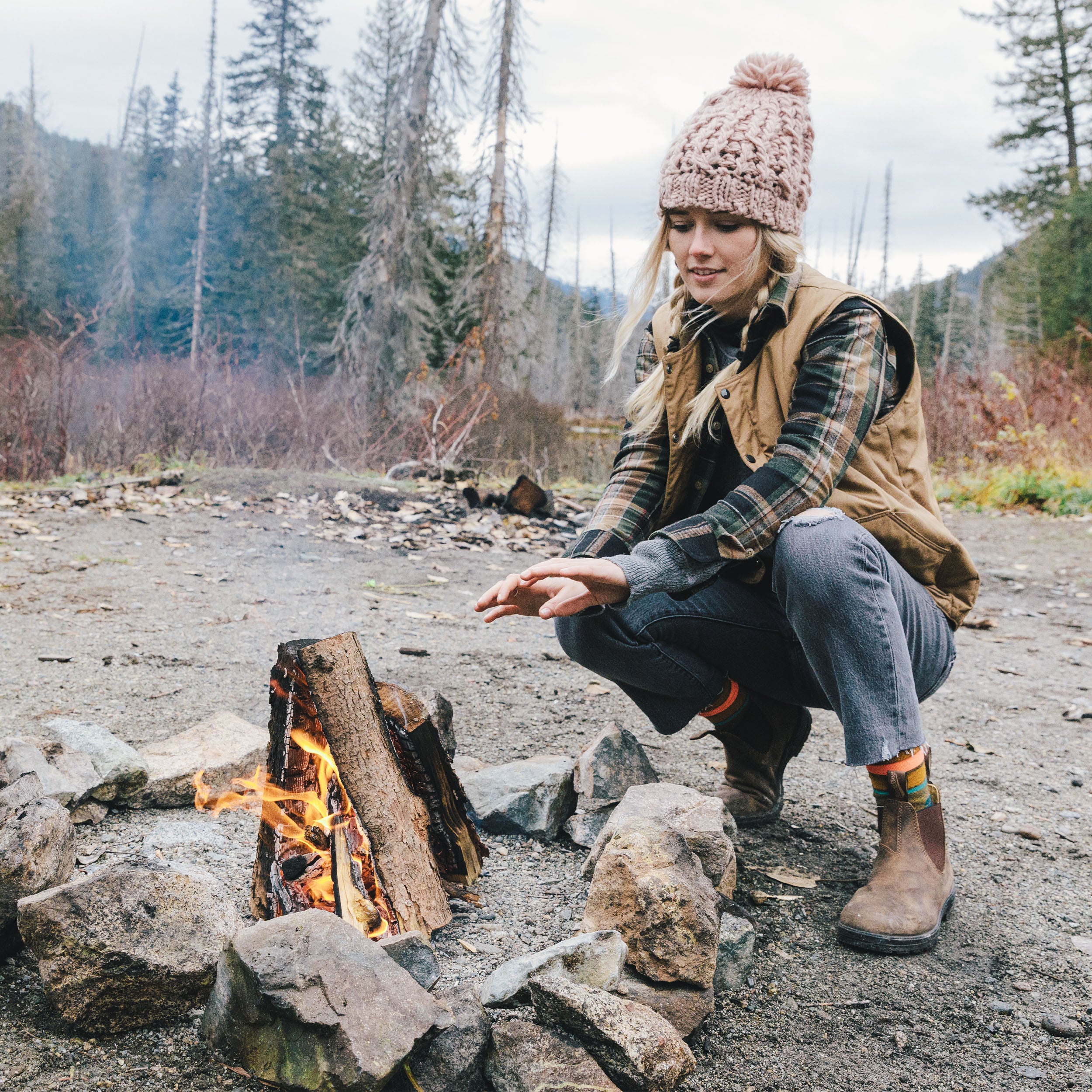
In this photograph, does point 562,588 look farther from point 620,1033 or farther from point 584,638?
point 620,1033

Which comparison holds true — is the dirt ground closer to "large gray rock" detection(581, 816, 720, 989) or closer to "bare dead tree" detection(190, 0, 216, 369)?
"large gray rock" detection(581, 816, 720, 989)

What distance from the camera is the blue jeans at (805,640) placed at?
1688mm

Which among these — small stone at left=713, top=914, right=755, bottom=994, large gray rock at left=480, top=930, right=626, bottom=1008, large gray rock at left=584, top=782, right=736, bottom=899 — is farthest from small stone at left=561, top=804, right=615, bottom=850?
large gray rock at left=480, top=930, right=626, bottom=1008

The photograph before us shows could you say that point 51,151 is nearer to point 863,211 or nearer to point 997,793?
point 863,211

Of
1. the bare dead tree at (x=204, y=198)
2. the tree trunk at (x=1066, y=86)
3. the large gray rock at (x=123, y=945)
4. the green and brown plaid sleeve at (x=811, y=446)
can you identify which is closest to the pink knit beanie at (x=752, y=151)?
the green and brown plaid sleeve at (x=811, y=446)

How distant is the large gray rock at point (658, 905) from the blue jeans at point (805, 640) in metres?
0.39

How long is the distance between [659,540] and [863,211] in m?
51.6

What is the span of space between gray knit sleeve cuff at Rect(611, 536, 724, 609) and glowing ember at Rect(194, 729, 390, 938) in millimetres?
652

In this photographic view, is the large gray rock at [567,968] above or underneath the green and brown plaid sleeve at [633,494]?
underneath

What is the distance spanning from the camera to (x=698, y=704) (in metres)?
2.15

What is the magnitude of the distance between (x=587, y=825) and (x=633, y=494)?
80cm

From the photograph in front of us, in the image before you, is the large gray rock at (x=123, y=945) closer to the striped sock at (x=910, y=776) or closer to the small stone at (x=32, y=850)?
the small stone at (x=32, y=850)

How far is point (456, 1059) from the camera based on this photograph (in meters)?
1.18

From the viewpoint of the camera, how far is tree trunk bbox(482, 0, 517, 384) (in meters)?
14.6
